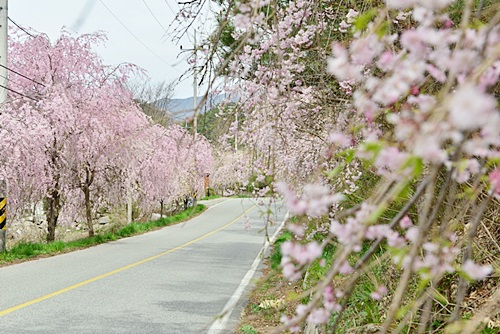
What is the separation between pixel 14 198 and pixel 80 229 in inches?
311

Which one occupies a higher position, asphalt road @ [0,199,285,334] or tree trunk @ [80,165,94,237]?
tree trunk @ [80,165,94,237]

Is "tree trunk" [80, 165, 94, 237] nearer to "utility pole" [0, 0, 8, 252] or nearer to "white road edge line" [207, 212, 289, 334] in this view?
"utility pole" [0, 0, 8, 252]

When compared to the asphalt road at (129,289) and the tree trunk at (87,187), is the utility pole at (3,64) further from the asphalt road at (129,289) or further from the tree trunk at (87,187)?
the tree trunk at (87,187)

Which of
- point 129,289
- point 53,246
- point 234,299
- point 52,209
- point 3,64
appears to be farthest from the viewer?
point 52,209

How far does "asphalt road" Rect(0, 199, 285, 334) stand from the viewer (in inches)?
272

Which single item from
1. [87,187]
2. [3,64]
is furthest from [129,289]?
[87,187]

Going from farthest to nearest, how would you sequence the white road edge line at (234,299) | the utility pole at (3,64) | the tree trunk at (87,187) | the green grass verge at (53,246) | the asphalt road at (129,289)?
the tree trunk at (87,187) → the utility pole at (3,64) → the green grass verge at (53,246) → the asphalt road at (129,289) → the white road edge line at (234,299)

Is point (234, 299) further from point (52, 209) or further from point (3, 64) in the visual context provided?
point (52, 209)

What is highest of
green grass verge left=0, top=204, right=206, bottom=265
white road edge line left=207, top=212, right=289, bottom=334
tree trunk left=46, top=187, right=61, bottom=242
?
tree trunk left=46, top=187, right=61, bottom=242

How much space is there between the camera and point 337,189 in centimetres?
743

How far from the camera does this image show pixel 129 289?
362 inches

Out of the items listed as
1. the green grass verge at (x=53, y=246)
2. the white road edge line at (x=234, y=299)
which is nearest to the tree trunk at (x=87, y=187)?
the green grass verge at (x=53, y=246)

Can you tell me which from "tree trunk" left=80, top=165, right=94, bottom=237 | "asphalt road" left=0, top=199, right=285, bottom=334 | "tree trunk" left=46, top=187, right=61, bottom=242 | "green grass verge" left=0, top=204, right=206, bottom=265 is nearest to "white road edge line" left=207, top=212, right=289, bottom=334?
"asphalt road" left=0, top=199, right=285, bottom=334

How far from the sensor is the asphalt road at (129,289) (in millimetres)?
6910
